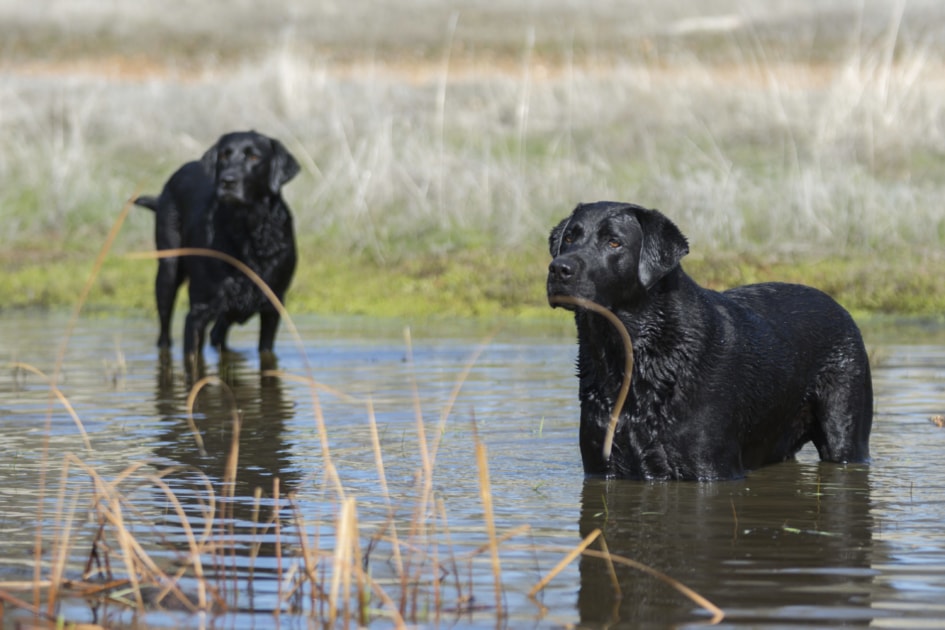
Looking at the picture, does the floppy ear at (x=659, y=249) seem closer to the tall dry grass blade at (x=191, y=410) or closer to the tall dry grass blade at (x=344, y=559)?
the tall dry grass blade at (x=191, y=410)

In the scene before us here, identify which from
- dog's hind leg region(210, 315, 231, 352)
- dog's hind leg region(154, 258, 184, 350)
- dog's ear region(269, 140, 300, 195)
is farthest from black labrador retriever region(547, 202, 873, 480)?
dog's hind leg region(154, 258, 184, 350)

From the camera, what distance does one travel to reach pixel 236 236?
12.9m

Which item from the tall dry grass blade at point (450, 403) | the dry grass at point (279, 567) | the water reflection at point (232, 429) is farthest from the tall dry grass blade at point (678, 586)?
the water reflection at point (232, 429)

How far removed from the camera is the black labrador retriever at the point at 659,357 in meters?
7.04

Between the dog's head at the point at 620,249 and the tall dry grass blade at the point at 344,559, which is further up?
the dog's head at the point at 620,249

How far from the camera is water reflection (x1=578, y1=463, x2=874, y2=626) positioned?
16.5ft

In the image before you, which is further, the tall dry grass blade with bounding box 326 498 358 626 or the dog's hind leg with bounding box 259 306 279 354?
the dog's hind leg with bounding box 259 306 279 354

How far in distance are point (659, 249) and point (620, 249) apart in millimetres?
180

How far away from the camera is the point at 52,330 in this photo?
1417cm

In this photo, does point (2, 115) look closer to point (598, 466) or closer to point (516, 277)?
point (516, 277)

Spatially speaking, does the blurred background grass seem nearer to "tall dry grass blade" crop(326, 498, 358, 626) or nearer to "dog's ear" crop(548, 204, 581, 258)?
"dog's ear" crop(548, 204, 581, 258)

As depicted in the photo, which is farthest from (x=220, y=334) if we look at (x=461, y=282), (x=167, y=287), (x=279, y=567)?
(x=279, y=567)

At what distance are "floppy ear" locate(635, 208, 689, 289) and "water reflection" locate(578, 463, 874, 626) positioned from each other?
0.94 metres

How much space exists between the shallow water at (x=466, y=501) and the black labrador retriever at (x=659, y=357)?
0.56 ft
